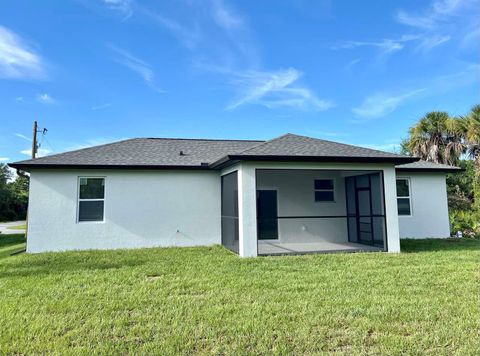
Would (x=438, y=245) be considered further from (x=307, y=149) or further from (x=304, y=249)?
(x=307, y=149)

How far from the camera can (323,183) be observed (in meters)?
12.1

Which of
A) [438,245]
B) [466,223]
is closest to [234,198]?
[438,245]

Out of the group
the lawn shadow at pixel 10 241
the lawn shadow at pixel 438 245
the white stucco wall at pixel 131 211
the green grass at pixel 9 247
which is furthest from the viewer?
the lawn shadow at pixel 10 241

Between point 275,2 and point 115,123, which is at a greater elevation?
point 275,2

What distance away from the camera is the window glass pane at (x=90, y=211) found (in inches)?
399

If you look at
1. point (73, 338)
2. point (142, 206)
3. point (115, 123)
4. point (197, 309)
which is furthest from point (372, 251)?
point (115, 123)

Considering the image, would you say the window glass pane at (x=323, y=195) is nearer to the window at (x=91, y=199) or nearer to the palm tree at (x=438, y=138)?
the window at (x=91, y=199)

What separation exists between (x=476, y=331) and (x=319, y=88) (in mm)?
14658

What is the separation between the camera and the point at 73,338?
3.45 m

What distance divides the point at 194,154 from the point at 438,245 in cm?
888

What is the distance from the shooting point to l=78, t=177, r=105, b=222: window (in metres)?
10.1

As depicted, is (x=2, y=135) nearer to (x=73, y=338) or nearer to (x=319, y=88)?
(x=319, y=88)

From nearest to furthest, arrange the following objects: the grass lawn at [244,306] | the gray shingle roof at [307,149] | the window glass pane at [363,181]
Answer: the grass lawn at [244,306] < the gray shingle roof at [307,149] < the window glass pane at [363,181]

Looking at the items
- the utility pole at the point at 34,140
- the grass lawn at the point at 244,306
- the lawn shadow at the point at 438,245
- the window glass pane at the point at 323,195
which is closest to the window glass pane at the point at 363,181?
the window glass pane at the point at 323,195
